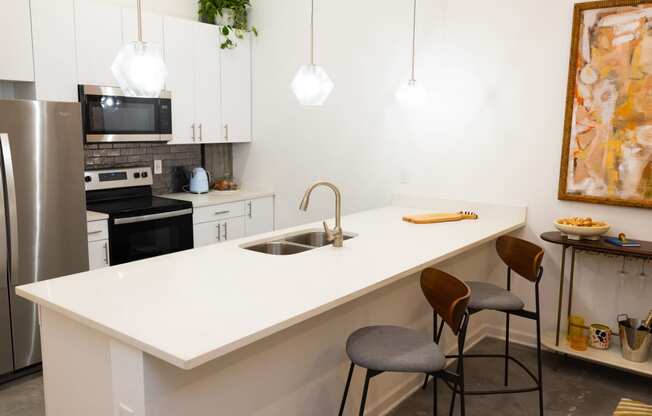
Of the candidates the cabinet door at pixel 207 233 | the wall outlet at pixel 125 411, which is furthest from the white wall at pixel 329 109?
the wall outlet at pixel 125 411

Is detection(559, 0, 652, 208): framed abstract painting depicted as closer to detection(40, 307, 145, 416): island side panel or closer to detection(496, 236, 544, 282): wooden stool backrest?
detection(496, 236, 544, 282): wooden stool backrest

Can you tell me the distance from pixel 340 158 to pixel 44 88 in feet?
7.26

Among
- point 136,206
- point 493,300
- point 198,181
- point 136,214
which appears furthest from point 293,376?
point 198,181

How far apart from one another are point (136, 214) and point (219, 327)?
95.6 inches

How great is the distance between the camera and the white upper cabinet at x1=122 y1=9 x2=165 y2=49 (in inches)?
160

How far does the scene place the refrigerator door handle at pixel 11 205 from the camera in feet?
10.0

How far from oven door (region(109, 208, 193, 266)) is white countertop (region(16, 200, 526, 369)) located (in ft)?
4.20

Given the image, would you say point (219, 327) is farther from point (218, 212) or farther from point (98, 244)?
point (218, 212)

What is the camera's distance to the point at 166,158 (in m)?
4.92

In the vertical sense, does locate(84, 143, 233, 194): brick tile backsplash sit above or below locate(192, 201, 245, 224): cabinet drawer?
above

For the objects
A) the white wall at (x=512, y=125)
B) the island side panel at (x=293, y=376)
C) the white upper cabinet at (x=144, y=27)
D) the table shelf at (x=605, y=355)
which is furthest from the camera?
the white upper cabinet at (x=144, y=27)

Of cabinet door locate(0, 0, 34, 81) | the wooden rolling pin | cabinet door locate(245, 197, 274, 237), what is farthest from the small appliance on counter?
the wooden rolling pin

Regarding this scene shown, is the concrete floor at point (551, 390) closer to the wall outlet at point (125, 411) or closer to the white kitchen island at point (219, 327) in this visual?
the white kitchen island at point (219, 327)

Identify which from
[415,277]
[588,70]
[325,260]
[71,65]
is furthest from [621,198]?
[71,65]
